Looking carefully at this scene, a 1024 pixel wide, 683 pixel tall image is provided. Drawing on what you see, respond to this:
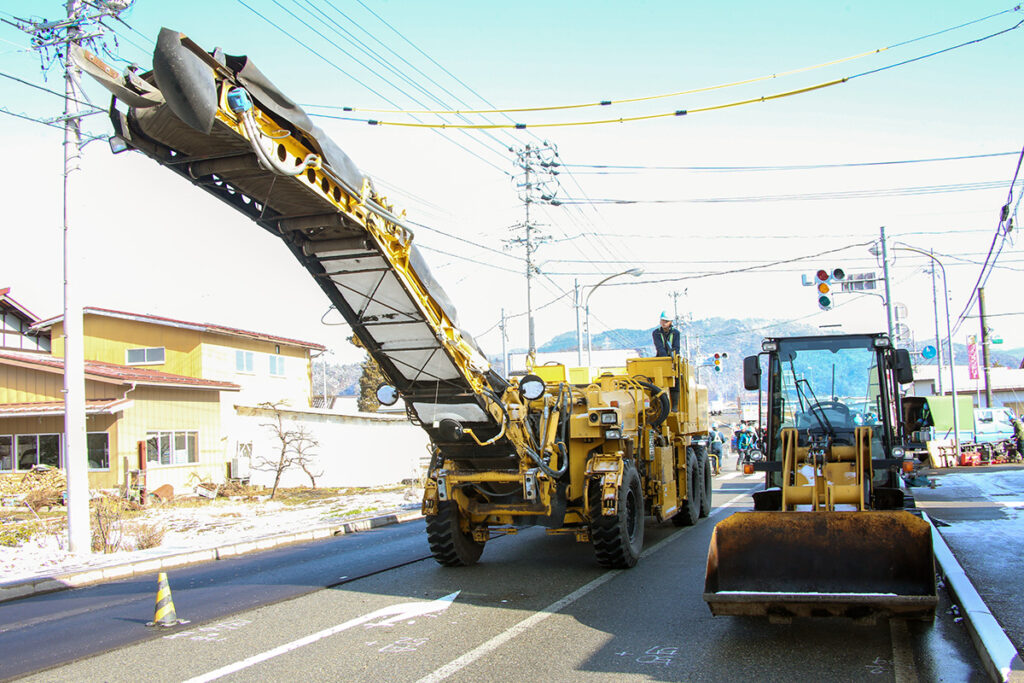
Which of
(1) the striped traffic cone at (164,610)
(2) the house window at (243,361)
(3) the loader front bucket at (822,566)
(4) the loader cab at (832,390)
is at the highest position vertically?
(2) the house window at (243,361)

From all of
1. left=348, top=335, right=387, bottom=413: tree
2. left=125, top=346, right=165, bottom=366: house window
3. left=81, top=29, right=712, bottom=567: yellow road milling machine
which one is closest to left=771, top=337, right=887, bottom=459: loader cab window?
left=81, top=29, right=712, bottom=567: yellow road milling machine

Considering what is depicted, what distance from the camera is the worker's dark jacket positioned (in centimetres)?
1436

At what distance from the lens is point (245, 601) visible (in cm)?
938

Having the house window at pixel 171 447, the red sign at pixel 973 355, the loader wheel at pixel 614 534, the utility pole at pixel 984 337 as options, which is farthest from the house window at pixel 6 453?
the utility pole at pixel 984 337

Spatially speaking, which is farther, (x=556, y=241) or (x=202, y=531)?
(x=556, y=241)

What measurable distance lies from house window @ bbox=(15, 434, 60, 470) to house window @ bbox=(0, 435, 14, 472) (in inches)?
9.3

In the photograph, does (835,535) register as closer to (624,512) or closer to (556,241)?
(624,512)

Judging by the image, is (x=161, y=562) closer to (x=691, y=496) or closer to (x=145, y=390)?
(x=691, y=496)

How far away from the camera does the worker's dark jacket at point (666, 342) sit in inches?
565

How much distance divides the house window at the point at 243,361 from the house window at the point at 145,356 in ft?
8.57

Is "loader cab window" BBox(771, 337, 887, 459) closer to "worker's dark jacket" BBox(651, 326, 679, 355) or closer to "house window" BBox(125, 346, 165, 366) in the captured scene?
"worker's dark jacket" BBox(651, 326, 679, 355)

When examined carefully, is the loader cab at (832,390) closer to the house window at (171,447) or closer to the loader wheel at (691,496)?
the loader wheel at (691,496)

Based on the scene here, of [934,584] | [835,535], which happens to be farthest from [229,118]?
[934,584]

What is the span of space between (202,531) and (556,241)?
17.8m
